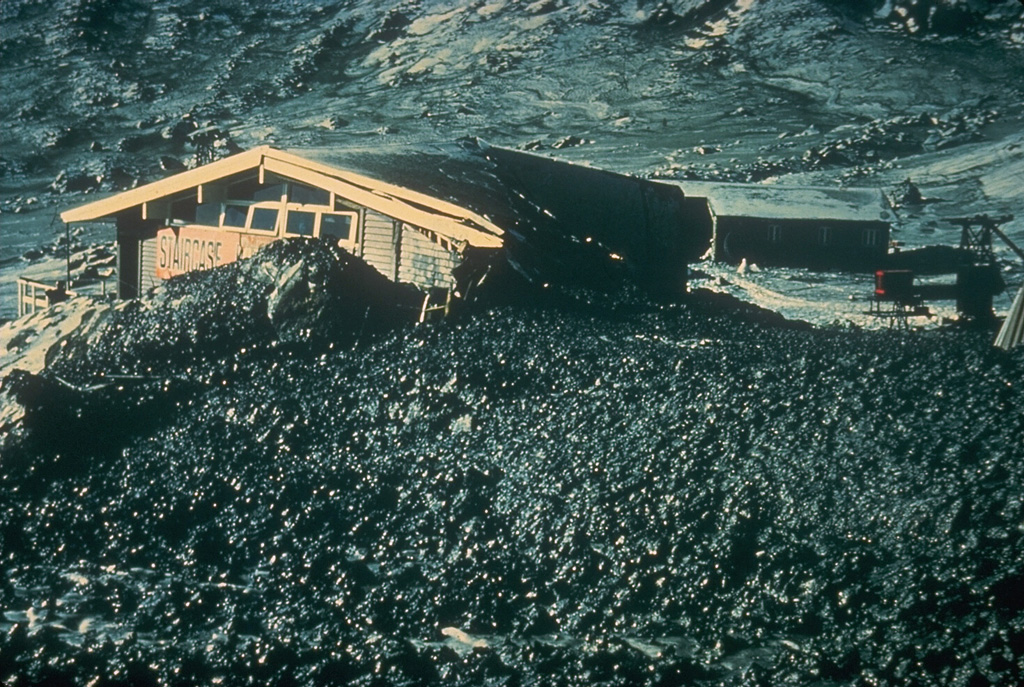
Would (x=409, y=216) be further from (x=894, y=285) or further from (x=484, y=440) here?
(x=894, y=285)

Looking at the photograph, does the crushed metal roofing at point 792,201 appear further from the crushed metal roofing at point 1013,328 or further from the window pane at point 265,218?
the window pane at point 265,218

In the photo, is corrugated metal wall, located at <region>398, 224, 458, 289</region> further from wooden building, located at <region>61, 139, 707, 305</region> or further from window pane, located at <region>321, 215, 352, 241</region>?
window pane, located at <region>321, 215, 352, 241</region>

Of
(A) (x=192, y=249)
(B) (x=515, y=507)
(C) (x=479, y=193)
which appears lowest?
(B) (x=515, y=507)

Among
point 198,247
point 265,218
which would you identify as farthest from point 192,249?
point 265,218

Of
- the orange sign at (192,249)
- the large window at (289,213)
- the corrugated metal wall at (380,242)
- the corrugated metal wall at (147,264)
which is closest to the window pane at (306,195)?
the large window at (289,213)

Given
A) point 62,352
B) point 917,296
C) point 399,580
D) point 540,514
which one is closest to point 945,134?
point 917,296
